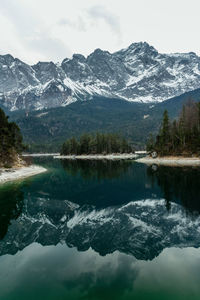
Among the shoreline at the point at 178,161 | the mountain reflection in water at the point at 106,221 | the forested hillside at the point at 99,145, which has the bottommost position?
the mountain reflection in water at the point at 106,221

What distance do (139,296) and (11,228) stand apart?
15010mm

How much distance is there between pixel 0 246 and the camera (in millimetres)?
16578

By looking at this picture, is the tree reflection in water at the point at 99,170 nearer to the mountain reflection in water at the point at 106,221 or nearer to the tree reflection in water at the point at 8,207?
the mountain reflection in water at the point at 106,221

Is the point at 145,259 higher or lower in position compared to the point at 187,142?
lower

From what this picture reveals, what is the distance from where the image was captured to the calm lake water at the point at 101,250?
425 inches

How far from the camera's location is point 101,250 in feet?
50.9

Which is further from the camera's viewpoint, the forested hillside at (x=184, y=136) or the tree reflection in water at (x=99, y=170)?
the forested hillside at (x=184, y=136)

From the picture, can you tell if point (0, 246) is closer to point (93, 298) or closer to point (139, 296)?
point (93, 298)

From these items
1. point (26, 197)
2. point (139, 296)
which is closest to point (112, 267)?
point (139, 296)

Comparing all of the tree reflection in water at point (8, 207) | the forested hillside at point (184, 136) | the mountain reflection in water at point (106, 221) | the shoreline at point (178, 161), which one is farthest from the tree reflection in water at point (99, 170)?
the tree reflection in water at point (8, 207)

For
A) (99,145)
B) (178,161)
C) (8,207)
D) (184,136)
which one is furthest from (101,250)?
(99,145)

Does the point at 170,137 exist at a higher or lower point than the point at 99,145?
higher

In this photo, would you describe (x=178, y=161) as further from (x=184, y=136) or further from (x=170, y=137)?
(x=170, y=137)

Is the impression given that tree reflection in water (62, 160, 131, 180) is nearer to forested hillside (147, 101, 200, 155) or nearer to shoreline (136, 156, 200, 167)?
shoreline (136, 156, 200, 167)
